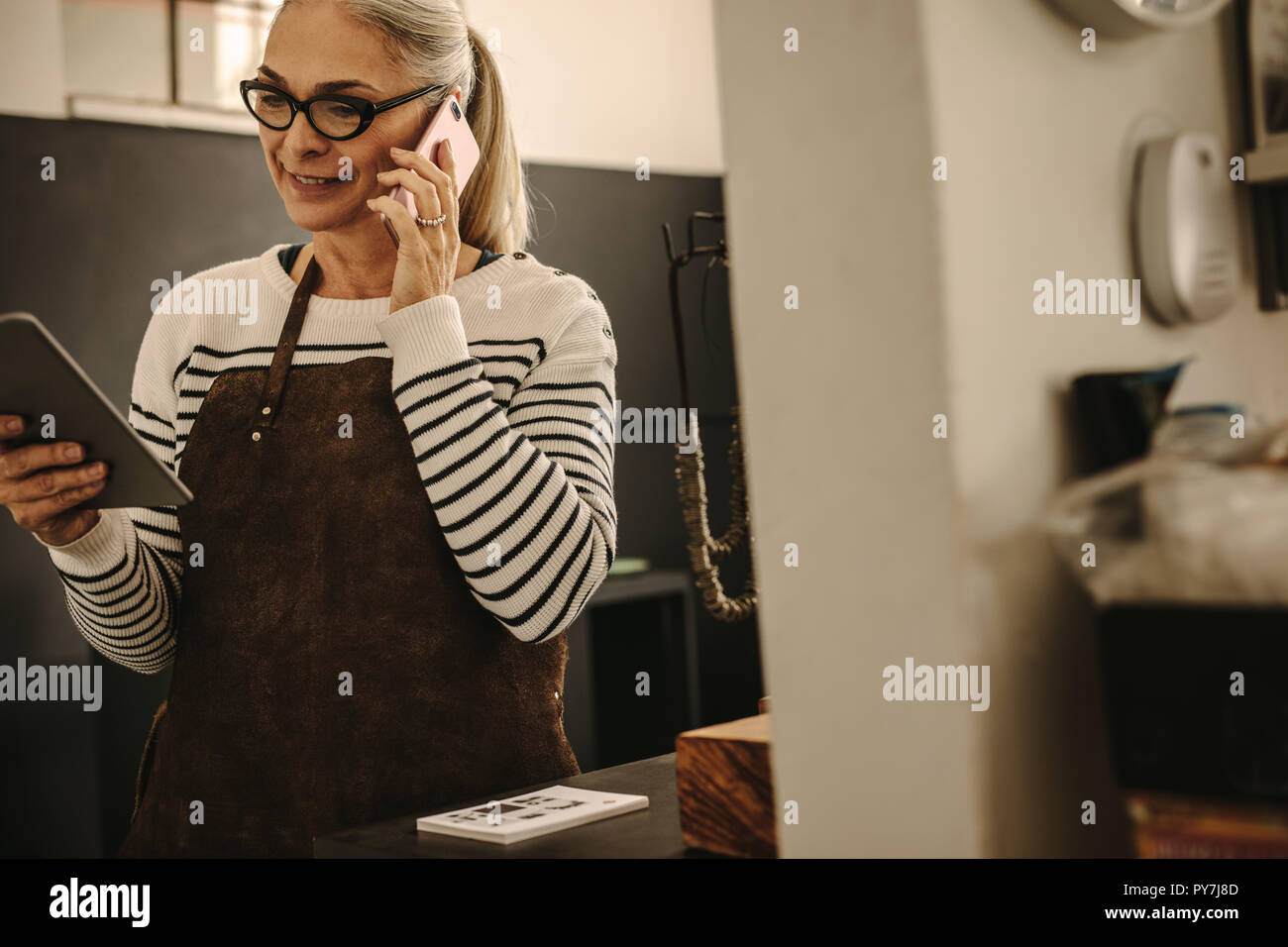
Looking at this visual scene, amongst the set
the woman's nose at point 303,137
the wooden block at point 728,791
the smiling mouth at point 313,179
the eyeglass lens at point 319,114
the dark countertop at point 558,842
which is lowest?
the dark countertop at point 558,842

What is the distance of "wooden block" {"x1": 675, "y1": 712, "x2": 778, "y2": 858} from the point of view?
76 cm

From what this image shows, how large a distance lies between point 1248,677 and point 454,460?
2.76 ft

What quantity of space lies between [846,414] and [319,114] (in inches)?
35.0

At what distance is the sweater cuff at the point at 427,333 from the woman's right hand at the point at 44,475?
32cm

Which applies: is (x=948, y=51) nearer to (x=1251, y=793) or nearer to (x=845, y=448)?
(x=845, y=448)

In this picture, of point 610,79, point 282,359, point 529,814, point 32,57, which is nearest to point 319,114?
point 282,359

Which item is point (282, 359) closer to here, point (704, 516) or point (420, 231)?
point (420, 231)

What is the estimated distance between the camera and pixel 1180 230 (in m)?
0.66

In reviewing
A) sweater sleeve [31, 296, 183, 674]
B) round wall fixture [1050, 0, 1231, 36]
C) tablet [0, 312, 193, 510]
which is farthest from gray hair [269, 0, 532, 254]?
round wall fixture [1050, 0, 1231, 36]

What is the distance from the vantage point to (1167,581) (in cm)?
50

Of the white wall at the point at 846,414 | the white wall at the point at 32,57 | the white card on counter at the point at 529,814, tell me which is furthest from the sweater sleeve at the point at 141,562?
the white wall at the point at 32,57

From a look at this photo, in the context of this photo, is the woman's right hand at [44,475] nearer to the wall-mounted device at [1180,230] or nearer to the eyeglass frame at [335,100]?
the eyeglass frame at [335,100]

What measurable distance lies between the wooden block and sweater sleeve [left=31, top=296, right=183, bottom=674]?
752 millimetres

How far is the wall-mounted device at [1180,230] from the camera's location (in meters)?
0.66
